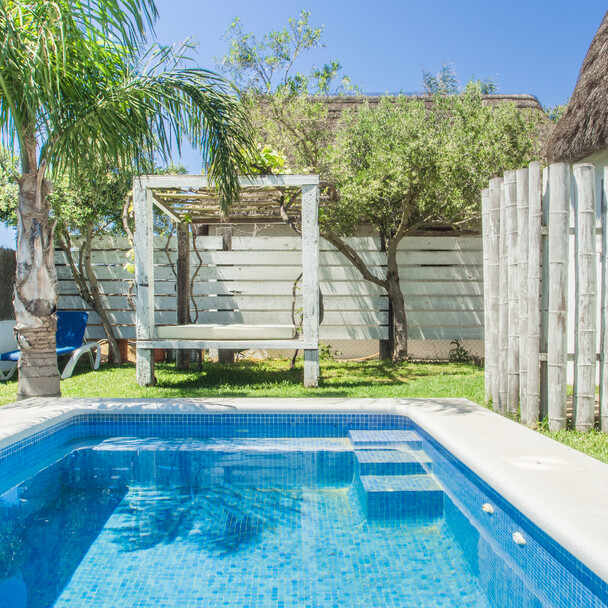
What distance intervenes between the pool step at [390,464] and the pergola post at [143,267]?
333 centimetres

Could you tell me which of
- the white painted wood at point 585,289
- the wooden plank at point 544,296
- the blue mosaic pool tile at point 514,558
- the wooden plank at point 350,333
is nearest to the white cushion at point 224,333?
the wooden plank at point 350,333

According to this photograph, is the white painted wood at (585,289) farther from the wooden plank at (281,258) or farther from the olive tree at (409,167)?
the wooden plank at (281,258)

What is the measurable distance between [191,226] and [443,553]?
21.8 feet

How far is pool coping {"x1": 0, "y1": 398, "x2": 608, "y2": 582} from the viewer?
7.35 feet

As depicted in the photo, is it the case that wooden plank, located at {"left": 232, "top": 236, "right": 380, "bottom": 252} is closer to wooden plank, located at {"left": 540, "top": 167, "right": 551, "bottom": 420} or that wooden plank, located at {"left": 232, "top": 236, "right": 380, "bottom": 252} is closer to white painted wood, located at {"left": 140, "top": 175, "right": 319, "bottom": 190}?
white painted wood, located at {"left": 140, "top": 175, "right": 319, "bottom": 190}

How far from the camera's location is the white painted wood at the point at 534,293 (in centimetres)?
406

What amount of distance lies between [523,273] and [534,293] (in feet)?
0.60

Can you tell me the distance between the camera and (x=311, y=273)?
621 centimetres

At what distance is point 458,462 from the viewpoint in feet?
11.2

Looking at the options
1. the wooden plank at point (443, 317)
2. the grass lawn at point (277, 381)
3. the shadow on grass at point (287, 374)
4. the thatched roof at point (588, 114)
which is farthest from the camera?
the wooden plank at point (443, 317)

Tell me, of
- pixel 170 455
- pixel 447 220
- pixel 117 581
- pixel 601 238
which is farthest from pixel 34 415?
pixel 447 220

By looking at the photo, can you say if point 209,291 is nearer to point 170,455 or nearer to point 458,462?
point 170,455

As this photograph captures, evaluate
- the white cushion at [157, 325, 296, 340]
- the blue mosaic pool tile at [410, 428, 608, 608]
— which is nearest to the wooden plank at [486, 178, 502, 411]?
the blue mosaic pool tile at [410, 428, 608, 608]

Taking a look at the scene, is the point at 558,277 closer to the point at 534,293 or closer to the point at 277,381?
the point at 534,293
